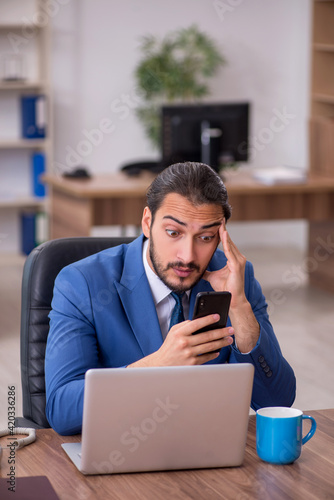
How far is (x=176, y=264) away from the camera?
6.04 feet

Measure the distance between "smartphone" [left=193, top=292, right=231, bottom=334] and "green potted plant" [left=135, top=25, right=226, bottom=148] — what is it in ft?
17.4

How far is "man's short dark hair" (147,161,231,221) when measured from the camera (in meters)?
1.85

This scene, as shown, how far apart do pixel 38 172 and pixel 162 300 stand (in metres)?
5.03

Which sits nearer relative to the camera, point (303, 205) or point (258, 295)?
point (258, 295)

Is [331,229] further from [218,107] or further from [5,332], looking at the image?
[5,332]

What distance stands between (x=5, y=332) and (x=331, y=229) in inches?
101

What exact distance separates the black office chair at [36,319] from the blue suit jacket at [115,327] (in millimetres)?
132

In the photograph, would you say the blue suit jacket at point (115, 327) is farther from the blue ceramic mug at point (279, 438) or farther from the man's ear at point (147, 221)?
the blue ceramic mug at point (279, 438)

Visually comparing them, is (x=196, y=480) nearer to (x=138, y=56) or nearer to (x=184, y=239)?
(x=184, y=239)

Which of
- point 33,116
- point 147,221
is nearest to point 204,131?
point 33,116

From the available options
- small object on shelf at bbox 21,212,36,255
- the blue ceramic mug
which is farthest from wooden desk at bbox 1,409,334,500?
small object on shelf at bbox 21,212,36,255

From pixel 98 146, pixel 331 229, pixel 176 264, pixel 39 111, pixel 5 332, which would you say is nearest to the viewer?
pixel 176 264

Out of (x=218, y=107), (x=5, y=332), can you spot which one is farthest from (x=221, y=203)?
(x=218, y=107)

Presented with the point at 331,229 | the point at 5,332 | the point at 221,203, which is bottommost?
the point at 5,332
